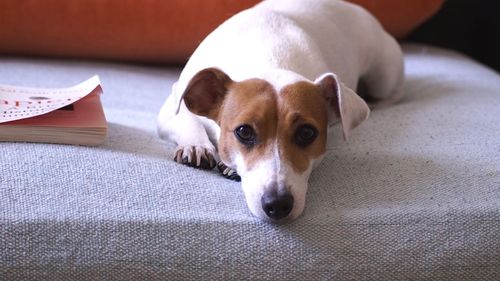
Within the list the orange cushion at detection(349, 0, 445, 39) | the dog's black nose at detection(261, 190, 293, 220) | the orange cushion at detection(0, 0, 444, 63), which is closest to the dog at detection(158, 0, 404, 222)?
the dog's black nose at detection(261, 190, 293, 220)

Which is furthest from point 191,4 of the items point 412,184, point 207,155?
point 412,184

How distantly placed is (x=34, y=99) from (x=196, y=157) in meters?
0.40

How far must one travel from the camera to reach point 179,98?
55.4 inches

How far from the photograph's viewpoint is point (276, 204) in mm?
1176

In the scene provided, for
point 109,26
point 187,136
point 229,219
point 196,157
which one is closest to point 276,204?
point 229,219

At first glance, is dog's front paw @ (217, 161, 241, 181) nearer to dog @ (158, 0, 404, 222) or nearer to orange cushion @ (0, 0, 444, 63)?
dog @ (158, 0, 404, 222)

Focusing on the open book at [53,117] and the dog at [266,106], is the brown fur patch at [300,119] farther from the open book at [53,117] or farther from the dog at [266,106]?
the open book at [53,117]

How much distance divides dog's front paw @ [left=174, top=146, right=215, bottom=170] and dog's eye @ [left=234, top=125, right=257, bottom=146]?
0.12m

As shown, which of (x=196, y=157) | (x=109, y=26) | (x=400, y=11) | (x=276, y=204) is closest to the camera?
(x=276, y=204)

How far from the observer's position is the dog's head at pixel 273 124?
1.22 metres

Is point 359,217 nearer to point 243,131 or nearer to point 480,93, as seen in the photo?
point 243,131

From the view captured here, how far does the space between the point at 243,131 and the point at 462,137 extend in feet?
2.06

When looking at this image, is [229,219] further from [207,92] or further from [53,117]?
[53,117]

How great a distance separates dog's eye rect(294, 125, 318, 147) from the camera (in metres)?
1.32
